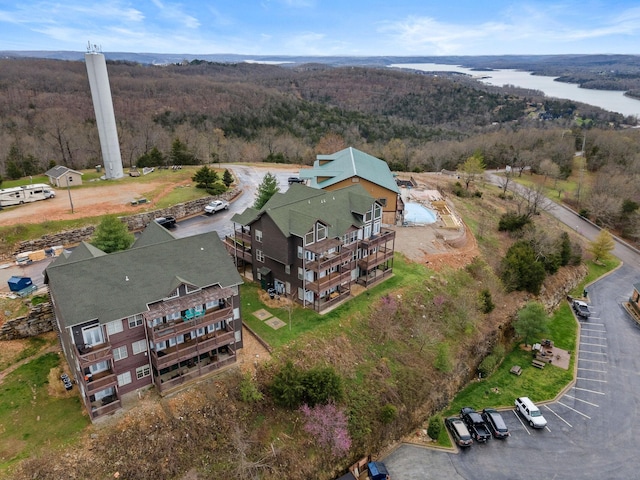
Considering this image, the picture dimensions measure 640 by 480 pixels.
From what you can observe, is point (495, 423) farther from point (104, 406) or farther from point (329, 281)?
point (104, 406)

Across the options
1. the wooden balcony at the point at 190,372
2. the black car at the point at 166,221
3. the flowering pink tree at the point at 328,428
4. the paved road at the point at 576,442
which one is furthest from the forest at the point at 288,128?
the flowering pink tree at the point at 328,428

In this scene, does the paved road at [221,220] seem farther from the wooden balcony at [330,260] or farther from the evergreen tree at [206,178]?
the wooden balcony at [330,260]

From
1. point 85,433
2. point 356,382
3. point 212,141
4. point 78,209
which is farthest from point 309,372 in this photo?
point 212,141

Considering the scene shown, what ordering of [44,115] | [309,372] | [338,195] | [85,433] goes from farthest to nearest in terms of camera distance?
[44,115], [338,195], [309,372], [85,433]

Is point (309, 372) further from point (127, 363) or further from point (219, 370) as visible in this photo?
point (127, 363)

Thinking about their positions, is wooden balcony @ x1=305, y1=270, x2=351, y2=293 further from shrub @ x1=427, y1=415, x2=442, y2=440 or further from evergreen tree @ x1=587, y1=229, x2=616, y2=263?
evergreen tree @ x1=587, y1=229, x2=616, y2=263

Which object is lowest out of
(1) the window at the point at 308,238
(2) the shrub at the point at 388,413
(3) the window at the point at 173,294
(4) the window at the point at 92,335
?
(2) the shrub at the point at 388,413

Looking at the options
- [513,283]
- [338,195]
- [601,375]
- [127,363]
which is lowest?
[601,375]
